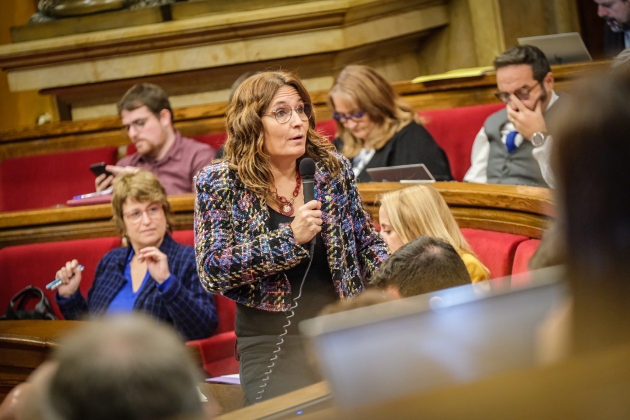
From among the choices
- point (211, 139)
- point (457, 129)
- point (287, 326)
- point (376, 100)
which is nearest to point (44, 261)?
point (211, 139)

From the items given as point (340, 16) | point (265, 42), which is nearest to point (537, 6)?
point (340, 16)

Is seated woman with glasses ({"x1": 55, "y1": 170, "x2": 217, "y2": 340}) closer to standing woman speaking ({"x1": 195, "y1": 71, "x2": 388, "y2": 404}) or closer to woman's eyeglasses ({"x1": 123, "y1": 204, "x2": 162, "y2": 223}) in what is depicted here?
woman's eyeglasses ({"x1": 123, "y1": 204, "x2": 162, "y2": 223})

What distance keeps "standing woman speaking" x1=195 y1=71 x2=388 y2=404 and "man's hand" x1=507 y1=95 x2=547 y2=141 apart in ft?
3.40

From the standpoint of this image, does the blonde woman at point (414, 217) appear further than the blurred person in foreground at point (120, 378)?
Yes

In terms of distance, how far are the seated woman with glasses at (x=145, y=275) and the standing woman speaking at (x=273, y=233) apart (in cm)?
65

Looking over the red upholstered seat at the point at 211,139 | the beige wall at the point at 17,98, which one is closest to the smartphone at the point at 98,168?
the red upholstered seat at the point at 211,139

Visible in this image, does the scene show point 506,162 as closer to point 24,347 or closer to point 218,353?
point 218,353

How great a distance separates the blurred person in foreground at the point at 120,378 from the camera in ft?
2.17

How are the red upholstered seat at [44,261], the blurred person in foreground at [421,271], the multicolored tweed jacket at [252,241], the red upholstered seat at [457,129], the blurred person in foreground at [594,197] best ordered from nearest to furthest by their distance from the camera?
the blurred person in foreground at [594,197]
the blurred person in foreground at [421,271]
the multicolored tweed jacket at [252,241]
the red upholstered seat at [44,261]
the red upholstered seat at [457,129]

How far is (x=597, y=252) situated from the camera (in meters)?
0.59

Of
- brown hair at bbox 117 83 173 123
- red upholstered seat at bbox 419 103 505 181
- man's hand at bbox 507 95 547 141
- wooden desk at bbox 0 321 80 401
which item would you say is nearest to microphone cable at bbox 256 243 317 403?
wooden desk at bbox 0 321 80 401

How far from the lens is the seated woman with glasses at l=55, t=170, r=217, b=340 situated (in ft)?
8.90

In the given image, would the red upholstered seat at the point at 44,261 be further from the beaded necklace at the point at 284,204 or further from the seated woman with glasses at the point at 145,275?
the beaded necklace at the point at 284,204

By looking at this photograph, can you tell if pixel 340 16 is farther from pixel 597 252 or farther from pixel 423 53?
pixel 597 252
